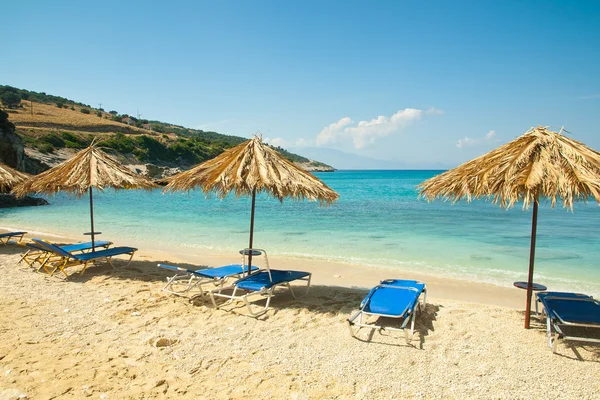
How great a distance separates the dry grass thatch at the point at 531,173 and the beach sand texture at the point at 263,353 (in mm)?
1486

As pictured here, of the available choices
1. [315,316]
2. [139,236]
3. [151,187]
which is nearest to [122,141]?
[139,236]

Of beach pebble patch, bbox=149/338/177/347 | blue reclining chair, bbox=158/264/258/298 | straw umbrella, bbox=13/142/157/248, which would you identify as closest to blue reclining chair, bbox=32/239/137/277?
straw umbrella, bbox=13/142/157/248

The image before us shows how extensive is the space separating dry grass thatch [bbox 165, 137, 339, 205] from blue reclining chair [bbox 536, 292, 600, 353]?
9.64 ft

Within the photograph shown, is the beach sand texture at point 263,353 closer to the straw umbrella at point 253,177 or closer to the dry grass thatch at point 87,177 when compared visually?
the straw umbrella at point 253,177

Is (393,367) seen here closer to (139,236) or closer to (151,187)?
(151,187)

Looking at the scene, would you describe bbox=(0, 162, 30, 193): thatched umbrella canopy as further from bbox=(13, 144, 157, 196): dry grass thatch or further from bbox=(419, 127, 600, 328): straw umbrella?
bbox=(419, 127, 600, 328): straw umbrella

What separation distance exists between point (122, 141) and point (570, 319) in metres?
53.9

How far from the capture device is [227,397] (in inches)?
115

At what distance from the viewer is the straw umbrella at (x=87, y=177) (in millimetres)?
6547

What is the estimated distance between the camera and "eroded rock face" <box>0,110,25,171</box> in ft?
87.7

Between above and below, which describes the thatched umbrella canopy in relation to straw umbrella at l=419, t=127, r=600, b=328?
below

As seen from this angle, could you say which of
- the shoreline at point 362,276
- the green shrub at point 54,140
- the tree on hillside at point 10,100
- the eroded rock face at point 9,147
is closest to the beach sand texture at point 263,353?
the shoreline at point 362,276

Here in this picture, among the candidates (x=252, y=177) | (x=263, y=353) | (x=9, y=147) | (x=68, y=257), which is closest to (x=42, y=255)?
(x=68, y=257)

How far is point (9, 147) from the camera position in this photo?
88.8 ft
